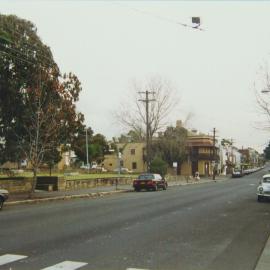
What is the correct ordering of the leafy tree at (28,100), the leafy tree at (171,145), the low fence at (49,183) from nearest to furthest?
the leafy tree at (28,100) → the low fence at (49,183) → the leafy tree at (171,145)

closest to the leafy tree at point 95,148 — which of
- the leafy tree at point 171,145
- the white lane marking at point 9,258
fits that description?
the leafy tree at point 171,145

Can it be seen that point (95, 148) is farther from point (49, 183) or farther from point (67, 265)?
point (67, 265)

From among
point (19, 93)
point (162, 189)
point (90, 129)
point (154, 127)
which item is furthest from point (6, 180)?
point (90, 129)

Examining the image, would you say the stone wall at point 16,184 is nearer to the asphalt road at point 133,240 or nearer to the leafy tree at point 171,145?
the asphalt road at point 133,240

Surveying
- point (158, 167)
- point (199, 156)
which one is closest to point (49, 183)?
point (158, 167)

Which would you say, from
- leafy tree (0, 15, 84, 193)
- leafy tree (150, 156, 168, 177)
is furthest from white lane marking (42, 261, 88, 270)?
leafy tree (150, 156, 168, 177)

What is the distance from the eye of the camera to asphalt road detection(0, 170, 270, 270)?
9.78 metres

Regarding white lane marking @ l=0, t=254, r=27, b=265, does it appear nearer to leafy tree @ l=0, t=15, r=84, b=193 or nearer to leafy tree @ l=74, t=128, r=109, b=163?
leafy tree @ l=0, t=15, r=84, b=193

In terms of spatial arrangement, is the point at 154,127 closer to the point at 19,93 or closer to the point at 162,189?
the point at 162,189

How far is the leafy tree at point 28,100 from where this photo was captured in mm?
30781

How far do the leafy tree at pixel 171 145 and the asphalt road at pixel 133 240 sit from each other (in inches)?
2448

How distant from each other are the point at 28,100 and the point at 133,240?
790 inches

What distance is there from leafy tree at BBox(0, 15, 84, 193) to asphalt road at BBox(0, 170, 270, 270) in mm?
11773

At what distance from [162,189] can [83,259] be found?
3562 cm
